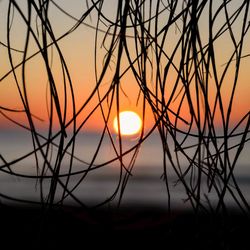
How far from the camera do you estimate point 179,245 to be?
1152 millimetres

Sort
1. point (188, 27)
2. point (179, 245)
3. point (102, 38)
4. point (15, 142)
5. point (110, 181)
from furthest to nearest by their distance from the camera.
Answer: point (15, 142)
point (110, 181)
point (179, 245)
point (102, 38)
point (188, 27)

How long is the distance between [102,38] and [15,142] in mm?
17112

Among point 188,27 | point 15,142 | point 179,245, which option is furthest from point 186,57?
point 15,142

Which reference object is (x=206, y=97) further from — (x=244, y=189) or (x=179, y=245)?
(x=244, y=189)

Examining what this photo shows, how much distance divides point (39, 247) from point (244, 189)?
29.2 ft

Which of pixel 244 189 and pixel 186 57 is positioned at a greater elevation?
pixel 244 189

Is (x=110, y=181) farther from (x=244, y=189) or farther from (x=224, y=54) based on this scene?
(x=224, y=54)

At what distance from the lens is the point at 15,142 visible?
56.9 ft

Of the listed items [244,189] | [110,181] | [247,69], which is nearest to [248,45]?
[247,69]

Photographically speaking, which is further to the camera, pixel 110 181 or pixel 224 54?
pixel 110 181

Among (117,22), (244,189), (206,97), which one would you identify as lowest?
(206,97)

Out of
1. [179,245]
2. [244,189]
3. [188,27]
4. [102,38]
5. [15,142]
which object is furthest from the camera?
[15,142]

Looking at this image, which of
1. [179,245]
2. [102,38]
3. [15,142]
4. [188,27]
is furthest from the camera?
[15,142]

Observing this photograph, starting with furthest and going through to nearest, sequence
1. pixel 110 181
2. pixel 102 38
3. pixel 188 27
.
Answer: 1. pixel 110 181
2. pixel 102 38
3. pixel 188 27
